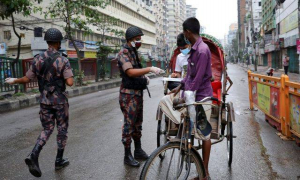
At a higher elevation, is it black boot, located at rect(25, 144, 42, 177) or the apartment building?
the apartment building

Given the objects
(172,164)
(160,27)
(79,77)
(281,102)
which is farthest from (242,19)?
(172,164)

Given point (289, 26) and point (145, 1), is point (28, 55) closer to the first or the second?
point (289, 26)

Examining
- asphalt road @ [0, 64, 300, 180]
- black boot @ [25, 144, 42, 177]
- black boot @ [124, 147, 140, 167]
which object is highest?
black boot @ [25, 144, 42, 177]

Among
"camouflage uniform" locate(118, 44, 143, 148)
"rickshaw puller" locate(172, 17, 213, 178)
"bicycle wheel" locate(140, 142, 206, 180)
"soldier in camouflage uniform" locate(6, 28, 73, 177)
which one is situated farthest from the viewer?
"camouflage uniform" locate(118, 44, 143, 148)

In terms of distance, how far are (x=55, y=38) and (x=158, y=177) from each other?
7.57 ft

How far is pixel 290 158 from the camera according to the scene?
4.80m

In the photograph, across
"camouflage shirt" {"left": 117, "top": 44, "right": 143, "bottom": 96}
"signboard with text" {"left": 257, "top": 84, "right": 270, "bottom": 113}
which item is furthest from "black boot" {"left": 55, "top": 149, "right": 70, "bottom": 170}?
"signboard with text" {"left": 257, "top": 84, "right": 270, "bottom": 113}

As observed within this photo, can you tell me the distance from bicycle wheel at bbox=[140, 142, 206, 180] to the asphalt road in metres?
0.96

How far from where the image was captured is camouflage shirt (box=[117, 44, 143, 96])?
414 centimetres

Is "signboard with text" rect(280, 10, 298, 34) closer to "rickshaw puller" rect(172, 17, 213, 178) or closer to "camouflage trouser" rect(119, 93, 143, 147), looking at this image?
"camouflage trouser" rect(119, 93, 143, 147)

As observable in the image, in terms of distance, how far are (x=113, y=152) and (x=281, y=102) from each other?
3508 millimetres

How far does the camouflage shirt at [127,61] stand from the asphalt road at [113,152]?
1.08m

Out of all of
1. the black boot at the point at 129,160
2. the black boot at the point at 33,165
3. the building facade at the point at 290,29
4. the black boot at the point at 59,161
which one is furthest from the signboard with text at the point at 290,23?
the black boot at the point at 33,165

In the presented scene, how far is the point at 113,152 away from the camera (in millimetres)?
5145
